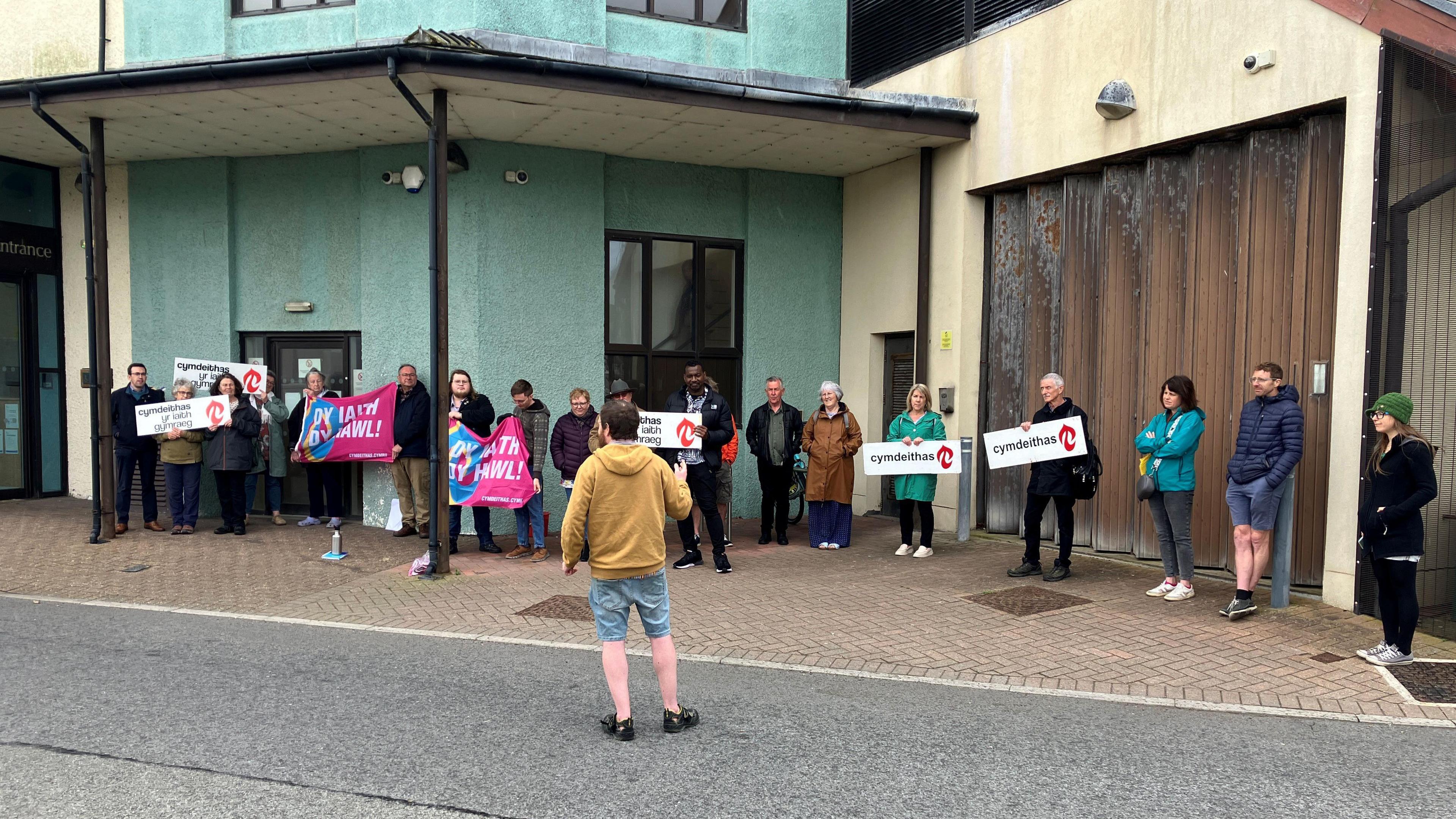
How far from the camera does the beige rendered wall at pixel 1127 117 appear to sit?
280 inches

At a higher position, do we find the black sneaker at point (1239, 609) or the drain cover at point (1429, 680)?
the black sneaker at point (1239, 609)

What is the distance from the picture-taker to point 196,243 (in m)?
12.0

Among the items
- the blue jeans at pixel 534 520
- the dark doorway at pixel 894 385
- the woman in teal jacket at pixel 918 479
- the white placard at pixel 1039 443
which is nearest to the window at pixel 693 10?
the dark doorway at pixel 894 385

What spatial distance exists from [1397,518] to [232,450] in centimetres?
1069

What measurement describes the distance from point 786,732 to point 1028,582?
437 cm

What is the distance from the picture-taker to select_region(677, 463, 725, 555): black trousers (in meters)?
8.95

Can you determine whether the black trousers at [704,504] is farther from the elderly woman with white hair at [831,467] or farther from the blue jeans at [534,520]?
the blue jeans at [534,520]

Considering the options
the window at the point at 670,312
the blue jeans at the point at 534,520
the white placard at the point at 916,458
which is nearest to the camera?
the white placard at the point at 916,458

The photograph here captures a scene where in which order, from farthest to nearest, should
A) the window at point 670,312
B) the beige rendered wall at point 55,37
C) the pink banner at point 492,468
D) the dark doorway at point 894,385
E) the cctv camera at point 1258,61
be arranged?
the dark doorway at point 894,385
the window at point 670,312
the beige rendered wall at point 55,37
the pink banner at point 492,468
the cctv camera at point 1258,61

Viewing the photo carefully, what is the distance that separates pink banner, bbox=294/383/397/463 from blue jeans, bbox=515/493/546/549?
5.42ft

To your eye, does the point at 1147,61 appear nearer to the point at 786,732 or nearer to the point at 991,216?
the point at 991,216

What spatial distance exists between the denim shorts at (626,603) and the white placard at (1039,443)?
473 cm

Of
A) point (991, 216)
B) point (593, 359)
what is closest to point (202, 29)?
point (593, 359)

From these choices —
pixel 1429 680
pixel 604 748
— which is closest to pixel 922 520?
pixel 1429 680
